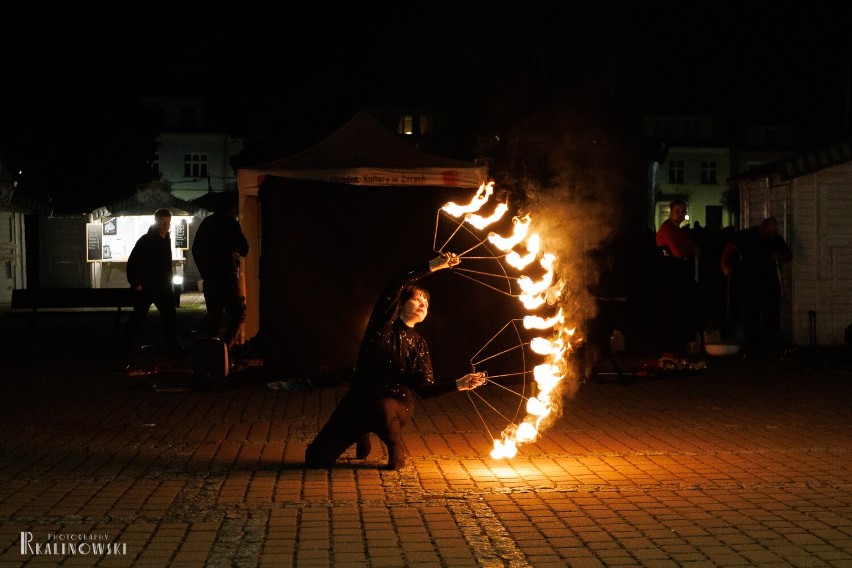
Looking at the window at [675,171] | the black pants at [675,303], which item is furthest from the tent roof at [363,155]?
the window at [675,171]

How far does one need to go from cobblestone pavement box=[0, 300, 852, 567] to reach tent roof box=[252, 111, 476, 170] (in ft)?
12.9

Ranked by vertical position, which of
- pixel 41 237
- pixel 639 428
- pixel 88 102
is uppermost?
pixel 88 102

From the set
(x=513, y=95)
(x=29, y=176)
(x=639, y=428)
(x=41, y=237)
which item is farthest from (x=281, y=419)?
(x=29, y=176)

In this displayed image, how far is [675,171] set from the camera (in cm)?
8544

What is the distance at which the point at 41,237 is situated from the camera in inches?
1441

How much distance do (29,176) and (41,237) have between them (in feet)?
68.5

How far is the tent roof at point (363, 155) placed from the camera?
52.8 feet

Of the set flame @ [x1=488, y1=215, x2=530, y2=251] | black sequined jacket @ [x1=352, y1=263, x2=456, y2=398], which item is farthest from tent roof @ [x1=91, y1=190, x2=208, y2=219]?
black sequined jacket @ [x1=352, y1=263, x2=456, y2=398]

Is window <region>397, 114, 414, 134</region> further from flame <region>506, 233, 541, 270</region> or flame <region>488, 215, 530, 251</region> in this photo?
flame <region>506, 233, 541, 270</region>

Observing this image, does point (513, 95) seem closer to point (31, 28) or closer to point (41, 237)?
point (41, 237)

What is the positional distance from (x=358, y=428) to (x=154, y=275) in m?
9.27

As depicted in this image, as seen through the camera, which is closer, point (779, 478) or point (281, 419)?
point (779, 478)

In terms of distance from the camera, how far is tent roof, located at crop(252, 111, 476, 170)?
634 inches

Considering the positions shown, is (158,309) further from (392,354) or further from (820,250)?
(820,250)
